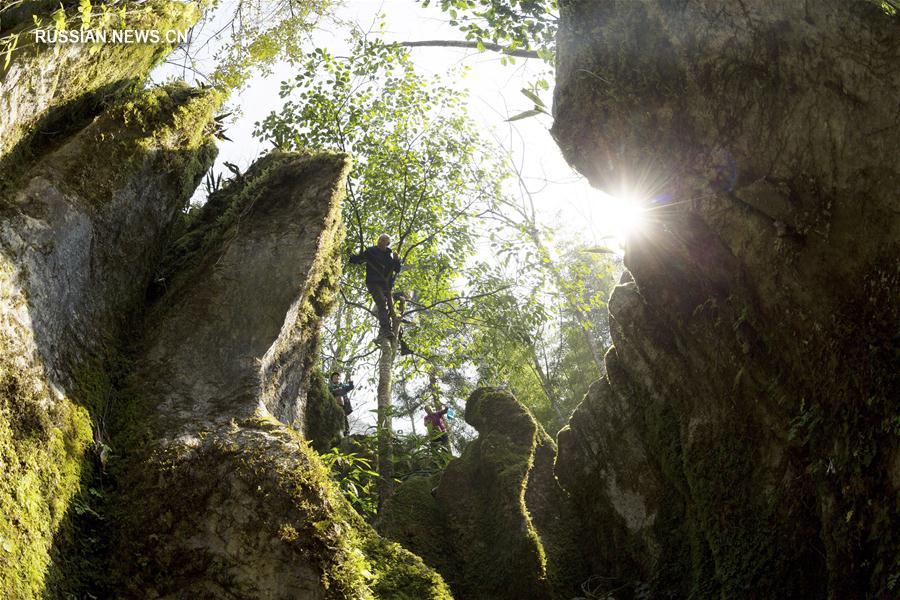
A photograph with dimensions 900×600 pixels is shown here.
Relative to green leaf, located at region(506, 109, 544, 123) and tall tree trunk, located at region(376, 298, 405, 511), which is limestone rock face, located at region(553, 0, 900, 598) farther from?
tall tree trunk, located at region(376, 298, 405, 511)

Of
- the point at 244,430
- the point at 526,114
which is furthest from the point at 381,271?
the point at 244,430

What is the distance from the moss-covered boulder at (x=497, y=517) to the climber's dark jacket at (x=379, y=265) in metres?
4.00

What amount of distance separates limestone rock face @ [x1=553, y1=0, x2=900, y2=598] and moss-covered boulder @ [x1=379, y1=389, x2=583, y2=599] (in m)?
1.03

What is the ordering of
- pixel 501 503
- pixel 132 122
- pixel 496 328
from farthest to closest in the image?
pixel 496 328 < pixel 501 503 < pixel 132 122

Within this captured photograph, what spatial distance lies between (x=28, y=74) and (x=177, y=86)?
2446 millimetres

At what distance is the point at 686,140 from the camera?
6938 mm

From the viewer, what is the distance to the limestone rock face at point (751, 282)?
17.2ft

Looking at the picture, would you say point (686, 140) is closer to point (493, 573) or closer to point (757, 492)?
point (757, 492)

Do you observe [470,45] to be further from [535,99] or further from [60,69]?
[60,69]

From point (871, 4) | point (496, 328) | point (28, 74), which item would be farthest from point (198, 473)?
point (496, 328)

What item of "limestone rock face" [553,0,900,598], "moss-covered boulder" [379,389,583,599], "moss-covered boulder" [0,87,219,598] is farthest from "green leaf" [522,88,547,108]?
"moss-covered boulder" [379,389,583,599]

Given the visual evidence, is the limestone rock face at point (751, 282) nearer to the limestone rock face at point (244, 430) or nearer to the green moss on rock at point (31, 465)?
the limestone rock face at point (244, 430)

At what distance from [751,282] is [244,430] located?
5164 mm

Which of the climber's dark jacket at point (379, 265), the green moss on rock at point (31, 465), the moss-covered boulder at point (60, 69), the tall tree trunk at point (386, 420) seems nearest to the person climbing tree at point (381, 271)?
the climber's dark jacket at point (379, 265)
